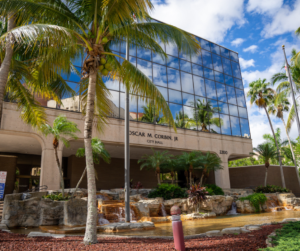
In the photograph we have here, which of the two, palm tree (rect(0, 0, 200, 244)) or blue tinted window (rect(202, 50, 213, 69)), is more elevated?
blue tinted window (rect(202, 50, 213, 69))

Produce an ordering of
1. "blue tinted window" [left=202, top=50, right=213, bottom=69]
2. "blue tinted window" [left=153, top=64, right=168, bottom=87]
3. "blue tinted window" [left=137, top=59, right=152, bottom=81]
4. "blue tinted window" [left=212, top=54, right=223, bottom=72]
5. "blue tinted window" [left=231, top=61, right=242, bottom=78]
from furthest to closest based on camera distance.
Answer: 1. "blue tinted window" [left=231, top=61, right=242, bottom=78]
2. "blue tinted window" [left=212, top=54, right=223, bottom=72]
3. "blue tinted window" [left=202, top=50, right=213, bottom=69]
4. "blue tinted window" [left=153, top=64, right=168, bottom=87]
5. "blue tinted window" [left=137, top=59, right=152, bottom=81]

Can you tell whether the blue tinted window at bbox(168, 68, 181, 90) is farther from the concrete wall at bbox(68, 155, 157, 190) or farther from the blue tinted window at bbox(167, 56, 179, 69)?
the concrete wall at bbox(68, 155, 157, 190)

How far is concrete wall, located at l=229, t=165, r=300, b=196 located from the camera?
34.0 m

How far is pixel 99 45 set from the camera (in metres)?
8.48

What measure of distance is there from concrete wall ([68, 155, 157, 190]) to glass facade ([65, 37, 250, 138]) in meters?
9.17

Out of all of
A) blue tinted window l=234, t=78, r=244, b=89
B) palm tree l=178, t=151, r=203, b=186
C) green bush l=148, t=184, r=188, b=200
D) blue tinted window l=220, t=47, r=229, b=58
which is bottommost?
green bush l=148, t=184, r=188, b=200

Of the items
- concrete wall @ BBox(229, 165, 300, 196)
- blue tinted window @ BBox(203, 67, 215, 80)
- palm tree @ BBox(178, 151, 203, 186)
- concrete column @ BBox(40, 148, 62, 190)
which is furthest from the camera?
concrete wall @ BBox(229, 165, 300, 196)

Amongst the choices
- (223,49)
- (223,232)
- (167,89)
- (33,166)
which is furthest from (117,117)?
(223,49)

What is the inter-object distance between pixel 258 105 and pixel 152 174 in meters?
16.8

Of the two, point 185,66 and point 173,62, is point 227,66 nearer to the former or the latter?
point 185,66

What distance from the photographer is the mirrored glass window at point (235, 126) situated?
103 ft

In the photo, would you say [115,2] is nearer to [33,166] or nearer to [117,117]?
[117,117]

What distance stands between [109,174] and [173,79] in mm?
13556

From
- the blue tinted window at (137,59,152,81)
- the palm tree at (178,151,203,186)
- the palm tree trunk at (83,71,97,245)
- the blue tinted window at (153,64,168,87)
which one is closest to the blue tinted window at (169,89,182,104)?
the blue tinted window at (153,64,168,87)
